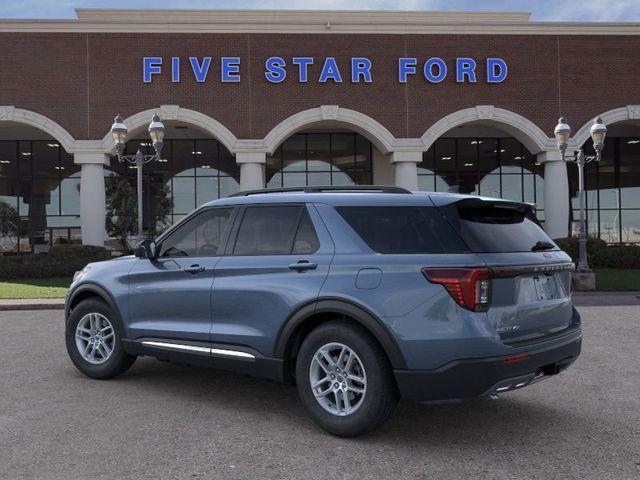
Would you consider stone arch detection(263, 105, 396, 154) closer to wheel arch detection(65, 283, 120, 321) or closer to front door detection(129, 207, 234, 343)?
wheel arch detection(65, 283, 120, 321)

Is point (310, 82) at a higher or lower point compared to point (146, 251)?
higher

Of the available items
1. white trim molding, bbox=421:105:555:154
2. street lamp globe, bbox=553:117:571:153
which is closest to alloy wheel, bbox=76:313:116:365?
street lamp globe, bbox=553:117:571:153

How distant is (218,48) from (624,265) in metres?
17.7

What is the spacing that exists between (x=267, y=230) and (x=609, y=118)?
2258cm

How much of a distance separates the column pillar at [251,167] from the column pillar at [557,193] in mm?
11552

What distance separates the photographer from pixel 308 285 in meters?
4.39

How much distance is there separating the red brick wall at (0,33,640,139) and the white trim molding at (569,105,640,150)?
11.2 inches

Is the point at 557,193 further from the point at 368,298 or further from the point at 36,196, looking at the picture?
the point at 36,196

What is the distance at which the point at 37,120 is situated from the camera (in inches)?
872

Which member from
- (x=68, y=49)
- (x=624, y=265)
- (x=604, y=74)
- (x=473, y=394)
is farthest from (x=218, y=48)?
(x=473, y=394)

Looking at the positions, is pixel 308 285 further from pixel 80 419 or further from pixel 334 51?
pixel 334 51

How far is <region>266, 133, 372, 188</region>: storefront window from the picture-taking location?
2828 cm

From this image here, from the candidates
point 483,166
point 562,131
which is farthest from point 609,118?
point 562,131

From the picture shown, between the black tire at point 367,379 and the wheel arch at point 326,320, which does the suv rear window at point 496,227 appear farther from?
the black tire at point 367,379
